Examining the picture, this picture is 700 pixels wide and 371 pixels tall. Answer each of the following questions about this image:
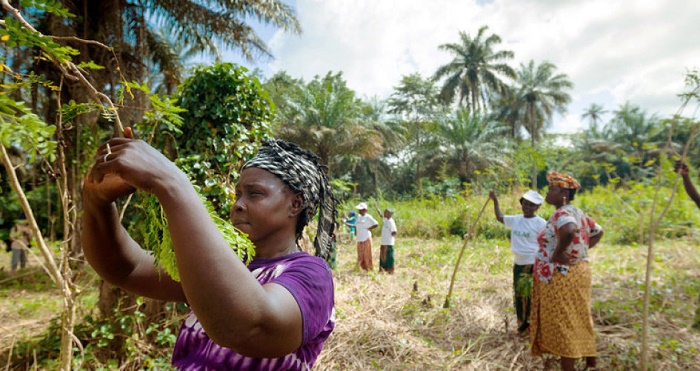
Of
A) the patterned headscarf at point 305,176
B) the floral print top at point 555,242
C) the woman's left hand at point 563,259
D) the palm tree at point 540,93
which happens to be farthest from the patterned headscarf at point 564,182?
the palm tree at point 540,93

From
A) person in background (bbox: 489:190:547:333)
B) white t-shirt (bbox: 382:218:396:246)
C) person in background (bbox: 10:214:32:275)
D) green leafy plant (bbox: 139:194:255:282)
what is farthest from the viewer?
white t-shirt (bbox: 382:218:396:246)

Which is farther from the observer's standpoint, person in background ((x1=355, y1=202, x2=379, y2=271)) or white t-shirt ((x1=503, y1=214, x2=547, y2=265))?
person in background ((x1=355, y1=202, x2=379, y2=271))

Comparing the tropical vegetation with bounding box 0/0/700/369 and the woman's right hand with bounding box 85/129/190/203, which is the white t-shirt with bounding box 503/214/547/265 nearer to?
the tropical vegetation with bounding box 0/0/700/369

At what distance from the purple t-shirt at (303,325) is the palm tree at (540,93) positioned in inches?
1359

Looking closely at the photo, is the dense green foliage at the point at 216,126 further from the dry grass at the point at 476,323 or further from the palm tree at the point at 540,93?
the palm tree at the point at 540,93

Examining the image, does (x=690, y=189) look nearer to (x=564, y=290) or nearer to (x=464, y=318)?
(x=564, y=290)

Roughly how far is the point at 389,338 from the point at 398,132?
20340 mm

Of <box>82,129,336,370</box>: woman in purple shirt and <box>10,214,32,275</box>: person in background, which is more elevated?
<box>82,129,336,370</box>: woman in purple shirt

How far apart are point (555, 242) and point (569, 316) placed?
0.67 m

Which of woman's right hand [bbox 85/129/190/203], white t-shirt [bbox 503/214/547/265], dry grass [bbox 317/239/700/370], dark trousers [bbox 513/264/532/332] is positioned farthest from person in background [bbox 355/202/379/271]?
woman's right hand [bbox 85/129/190/203]

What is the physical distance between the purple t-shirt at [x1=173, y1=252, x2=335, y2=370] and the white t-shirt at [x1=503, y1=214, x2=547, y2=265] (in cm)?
424

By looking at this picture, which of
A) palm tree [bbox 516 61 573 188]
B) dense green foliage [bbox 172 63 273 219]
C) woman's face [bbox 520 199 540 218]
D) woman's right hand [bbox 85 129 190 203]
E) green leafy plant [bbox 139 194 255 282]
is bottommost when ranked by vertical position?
woman's face [bbox 520 199 540 218]

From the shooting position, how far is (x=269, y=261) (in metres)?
1.16

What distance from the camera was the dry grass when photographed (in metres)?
3.55
